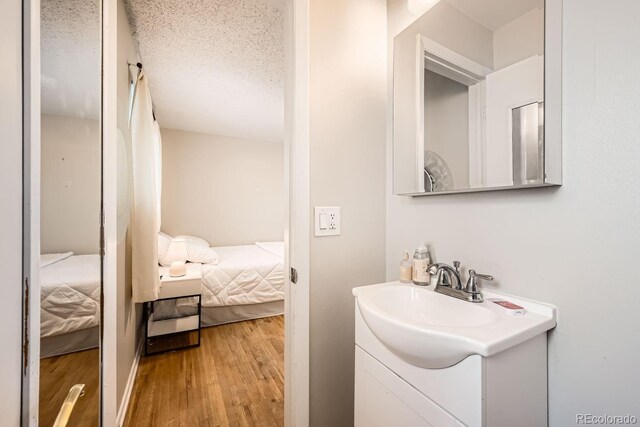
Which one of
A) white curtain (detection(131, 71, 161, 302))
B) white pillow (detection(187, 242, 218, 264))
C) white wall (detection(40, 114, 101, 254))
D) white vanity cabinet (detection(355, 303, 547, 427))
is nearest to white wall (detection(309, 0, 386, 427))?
white vanity cabinet (detection(355, 303, 547, 427))

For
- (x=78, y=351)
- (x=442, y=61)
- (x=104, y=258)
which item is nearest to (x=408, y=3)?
(x=442, y=61)

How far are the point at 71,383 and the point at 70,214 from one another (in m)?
0.50

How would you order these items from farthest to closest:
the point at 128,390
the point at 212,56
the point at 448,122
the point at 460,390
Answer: the point at 212,56 → the point at 128,390 → the point at 448,122 → the point at 460,390

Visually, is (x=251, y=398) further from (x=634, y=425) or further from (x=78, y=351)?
(x=634, y=425)

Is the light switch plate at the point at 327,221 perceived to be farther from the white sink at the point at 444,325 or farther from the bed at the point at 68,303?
the bed at the point at 68,303

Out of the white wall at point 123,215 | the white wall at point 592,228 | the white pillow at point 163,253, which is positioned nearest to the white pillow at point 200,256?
the white pillow at point 163,253

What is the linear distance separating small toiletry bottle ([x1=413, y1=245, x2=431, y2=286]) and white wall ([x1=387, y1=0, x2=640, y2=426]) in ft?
0.93

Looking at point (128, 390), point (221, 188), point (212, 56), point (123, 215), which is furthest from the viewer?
point (221, 188)

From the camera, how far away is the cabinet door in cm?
62

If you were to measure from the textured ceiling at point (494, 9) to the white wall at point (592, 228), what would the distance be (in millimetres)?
114

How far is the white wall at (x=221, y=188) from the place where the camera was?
3.67m

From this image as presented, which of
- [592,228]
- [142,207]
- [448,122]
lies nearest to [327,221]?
[448,122]

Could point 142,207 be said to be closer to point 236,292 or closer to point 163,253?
point 163,253

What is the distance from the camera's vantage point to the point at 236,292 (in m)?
2.61
